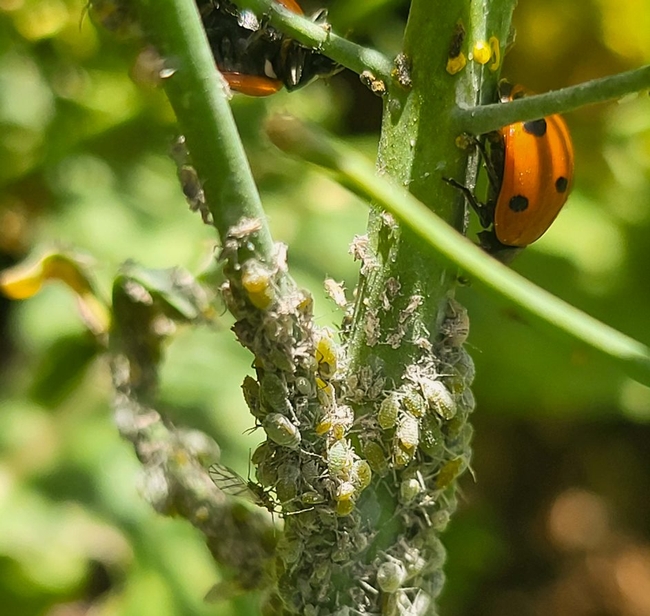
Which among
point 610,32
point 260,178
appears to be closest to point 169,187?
point 260,178

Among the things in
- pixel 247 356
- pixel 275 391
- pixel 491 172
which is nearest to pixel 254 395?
pixel 275 391

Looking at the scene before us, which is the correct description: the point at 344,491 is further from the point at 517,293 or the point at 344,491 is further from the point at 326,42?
the point at 326,42

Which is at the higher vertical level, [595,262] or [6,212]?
[6,212]

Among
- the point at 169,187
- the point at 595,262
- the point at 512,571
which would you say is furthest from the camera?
the point at 512,571

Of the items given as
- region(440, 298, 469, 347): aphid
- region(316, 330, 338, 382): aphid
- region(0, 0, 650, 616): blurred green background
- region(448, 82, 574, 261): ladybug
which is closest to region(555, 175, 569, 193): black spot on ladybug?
region(448, 82, 574, 261): ladybug

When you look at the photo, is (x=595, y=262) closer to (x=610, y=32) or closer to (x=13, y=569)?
(x=610, y=32)

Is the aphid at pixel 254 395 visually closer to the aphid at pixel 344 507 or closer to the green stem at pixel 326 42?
the aphid at pixel 344 507
